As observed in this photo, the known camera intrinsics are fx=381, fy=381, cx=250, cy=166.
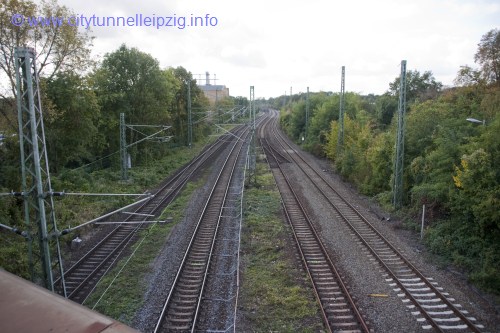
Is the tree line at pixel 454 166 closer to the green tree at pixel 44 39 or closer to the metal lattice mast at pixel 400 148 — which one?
the metal lattice mast at pixel 400 148

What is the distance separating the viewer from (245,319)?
9.33 m

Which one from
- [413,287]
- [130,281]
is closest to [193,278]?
[130,281]

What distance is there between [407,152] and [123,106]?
23.4m

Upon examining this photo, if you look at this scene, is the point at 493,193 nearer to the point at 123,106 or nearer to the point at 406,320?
the point at 406,320

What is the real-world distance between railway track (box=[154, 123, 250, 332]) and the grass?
1.22m

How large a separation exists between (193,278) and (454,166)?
10249mm

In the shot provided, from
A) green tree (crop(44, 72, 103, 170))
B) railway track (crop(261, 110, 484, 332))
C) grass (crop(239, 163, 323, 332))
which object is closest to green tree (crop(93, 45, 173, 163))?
green tree (crop(44, 72, 103, 170))

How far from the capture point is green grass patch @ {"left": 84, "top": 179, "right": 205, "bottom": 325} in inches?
392

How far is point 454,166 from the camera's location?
1415cm

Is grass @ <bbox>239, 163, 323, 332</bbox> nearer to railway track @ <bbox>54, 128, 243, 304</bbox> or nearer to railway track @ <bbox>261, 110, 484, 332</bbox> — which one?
railway track @ <bbox>261, 110, 484, 332</bbox>

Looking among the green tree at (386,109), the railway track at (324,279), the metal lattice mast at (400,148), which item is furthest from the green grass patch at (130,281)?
the green tree at (386,109)

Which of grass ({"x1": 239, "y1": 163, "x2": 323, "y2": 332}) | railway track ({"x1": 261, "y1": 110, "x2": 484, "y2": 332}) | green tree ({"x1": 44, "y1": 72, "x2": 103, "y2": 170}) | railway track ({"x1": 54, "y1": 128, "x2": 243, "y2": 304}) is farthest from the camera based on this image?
green tree ({"x1": 44, "y1": 72, "x2": 103, "y2": 170})

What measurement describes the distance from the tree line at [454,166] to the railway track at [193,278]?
806 centimetres

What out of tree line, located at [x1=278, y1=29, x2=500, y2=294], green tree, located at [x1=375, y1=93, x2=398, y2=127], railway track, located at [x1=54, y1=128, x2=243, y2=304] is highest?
green tree, located at [x1=375, y1=93, x2=398, y2=127]
